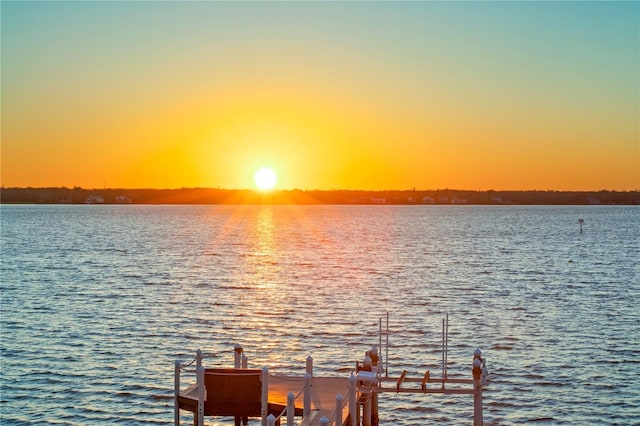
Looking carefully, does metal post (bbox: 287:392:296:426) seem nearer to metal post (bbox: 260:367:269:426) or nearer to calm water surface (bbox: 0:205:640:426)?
metal post (bbox: 260:367:269:426)

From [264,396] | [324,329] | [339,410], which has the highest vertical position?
[264,396]

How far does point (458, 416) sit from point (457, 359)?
8323mm

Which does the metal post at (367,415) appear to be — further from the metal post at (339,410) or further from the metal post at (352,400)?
the metal post at (339,410)

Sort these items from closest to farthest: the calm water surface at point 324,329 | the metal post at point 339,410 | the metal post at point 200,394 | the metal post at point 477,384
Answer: the metal post at point 339,410 → the metal post at point 200,394 → the metal post at point 477,384 → the calm water surface at point 324,329

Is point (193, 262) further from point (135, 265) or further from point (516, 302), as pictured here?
point (516, 302)

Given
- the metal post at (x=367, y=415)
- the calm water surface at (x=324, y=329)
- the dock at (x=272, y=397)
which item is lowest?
the calm water surface at (x=324, y=329)

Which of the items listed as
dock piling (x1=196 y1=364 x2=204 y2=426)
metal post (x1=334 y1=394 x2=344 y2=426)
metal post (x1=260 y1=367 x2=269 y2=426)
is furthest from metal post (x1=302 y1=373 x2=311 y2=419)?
dock piling (x1=196 y1=364 x2=204 y2=426)

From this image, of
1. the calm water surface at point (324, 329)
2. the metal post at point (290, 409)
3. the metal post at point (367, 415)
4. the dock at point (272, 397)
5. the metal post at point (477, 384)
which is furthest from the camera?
the calm water surface at point (324, 329)

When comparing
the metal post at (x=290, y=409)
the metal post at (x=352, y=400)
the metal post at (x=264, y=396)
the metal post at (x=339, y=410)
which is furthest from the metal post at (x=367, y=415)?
the metal post at (x=290, y=409)

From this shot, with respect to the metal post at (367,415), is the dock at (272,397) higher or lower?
higher

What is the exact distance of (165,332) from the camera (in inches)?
1763

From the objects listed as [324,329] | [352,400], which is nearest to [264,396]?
[352,400]

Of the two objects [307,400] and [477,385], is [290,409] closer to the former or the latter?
[307,400]

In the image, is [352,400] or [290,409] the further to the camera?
[352,400]
